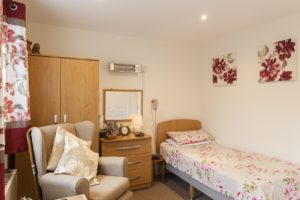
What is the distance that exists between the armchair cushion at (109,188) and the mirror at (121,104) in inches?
48.4

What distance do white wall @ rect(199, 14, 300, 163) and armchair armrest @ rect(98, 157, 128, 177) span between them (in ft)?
6.13

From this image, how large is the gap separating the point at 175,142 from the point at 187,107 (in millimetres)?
835

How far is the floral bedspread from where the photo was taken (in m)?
2.09

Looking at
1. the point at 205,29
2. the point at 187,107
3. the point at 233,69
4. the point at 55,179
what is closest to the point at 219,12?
the point at 205,29

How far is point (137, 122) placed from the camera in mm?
3381

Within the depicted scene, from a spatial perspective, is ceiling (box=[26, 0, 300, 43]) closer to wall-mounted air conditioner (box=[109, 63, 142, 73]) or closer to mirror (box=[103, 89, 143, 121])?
wall-mounted air conditioner (box=[109, 63, 142, 73])

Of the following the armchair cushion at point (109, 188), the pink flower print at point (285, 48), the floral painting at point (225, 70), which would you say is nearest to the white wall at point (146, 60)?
the floral painting at point (225, 70)

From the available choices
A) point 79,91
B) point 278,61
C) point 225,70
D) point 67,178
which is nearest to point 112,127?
point 79,91

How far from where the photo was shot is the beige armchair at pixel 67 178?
1.94 m

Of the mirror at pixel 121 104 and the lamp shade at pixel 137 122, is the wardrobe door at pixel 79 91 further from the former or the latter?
the lamp shade at pixel 137 122

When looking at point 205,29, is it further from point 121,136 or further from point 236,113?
point 121,136

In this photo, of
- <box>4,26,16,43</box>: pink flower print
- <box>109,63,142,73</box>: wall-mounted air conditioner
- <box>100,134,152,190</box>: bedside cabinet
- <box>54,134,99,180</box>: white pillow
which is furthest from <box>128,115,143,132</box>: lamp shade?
<box>4,26,16,43</box>: pink flower print

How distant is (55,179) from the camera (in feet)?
Result: 6.59

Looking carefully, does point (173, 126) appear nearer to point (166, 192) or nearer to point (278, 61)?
point (166, 192)
